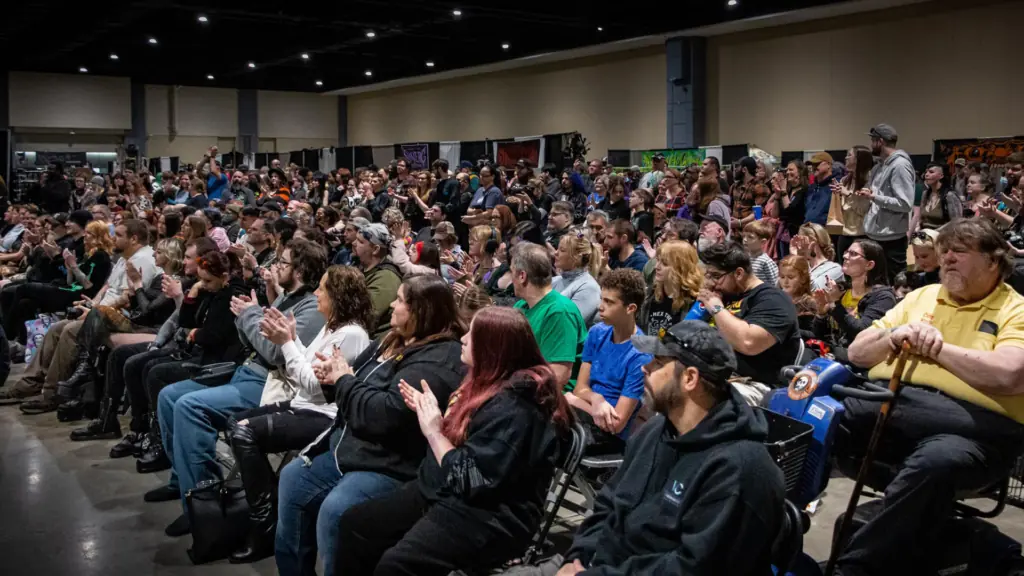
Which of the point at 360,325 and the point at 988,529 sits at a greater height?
the point at 360,325

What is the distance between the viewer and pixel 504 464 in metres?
2.78

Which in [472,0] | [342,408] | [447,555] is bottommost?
[447,555]

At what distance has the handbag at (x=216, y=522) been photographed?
4.01m

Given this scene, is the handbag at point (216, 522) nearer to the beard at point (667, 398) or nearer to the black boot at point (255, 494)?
the black boot at point (255, 494)

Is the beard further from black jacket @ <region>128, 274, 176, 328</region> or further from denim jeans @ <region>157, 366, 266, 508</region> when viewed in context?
black jacket @ <region>128, 274, 176, 328</region>

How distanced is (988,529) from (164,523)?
3668mm

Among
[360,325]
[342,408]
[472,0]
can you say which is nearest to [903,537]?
[342,408]

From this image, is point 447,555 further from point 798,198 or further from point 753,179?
point 753,179

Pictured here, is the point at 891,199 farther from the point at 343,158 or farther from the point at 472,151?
the point at 343,158

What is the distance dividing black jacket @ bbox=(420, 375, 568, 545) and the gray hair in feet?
4.58

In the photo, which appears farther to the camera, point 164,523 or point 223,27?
point 223,27

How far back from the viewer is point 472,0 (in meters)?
14.4

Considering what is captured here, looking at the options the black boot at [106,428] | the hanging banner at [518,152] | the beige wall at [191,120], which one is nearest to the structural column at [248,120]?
the beige wall at [191,120]

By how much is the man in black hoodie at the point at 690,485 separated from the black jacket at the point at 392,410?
2.88ft
